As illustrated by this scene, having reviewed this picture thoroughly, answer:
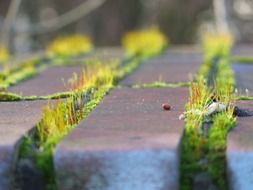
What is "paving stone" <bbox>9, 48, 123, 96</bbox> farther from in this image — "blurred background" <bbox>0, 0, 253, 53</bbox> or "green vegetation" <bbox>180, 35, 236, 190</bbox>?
"blurred background" <bbox>0, 0, 253, 53</bbox>

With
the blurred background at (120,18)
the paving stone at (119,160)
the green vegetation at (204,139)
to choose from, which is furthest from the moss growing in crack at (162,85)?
the blurred background at (120,18)

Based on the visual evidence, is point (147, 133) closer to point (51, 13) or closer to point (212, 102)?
point (212, 102)

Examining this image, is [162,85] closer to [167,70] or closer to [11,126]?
[167,70]

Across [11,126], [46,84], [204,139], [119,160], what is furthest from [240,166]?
[46,84]

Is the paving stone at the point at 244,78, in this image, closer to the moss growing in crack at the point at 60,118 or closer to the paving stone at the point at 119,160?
the moss growing in crack at the point at 60,118

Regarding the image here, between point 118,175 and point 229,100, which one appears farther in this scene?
point 229,100

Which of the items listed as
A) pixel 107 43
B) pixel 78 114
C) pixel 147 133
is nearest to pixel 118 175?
pixel 147 133
